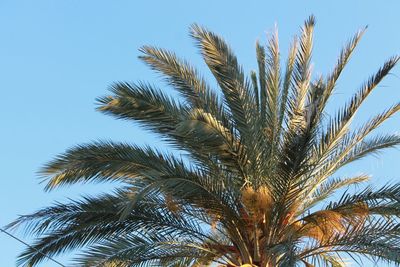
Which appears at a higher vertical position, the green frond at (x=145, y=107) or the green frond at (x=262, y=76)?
the green frond at (x=262, y=76)

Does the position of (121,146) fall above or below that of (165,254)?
above

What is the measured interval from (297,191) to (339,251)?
3.82 feet

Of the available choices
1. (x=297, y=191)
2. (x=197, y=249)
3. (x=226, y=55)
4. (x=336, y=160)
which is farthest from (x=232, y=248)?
(x=226, y=55)

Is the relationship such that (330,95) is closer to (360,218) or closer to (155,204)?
(360,218)

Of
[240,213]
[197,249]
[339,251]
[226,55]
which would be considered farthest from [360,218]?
[226,55]

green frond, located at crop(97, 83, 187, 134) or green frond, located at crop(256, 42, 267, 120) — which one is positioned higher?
green frond, located at crop(256, 42, 267, 120)

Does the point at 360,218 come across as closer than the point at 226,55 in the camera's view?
Yes

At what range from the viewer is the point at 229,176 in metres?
12.1

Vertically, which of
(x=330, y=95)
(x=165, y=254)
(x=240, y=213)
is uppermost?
(x=330, y=95)

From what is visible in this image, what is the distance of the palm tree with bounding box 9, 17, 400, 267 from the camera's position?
11.7 m

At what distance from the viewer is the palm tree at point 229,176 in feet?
38.4

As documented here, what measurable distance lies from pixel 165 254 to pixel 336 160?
3276mm

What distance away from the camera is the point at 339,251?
11812 mm

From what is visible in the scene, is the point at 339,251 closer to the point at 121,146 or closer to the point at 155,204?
the point at 155,204
